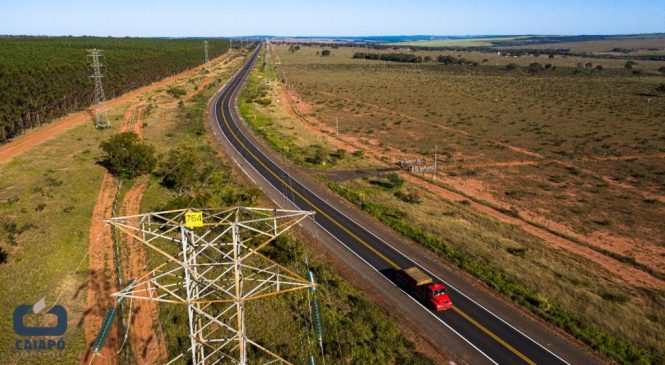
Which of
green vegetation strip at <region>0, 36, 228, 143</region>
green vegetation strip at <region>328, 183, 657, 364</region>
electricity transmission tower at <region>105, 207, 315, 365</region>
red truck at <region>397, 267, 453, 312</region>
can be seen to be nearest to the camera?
electricity transmission tower at <region>105, 207, 315, 365</region>

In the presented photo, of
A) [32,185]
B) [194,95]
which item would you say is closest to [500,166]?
[32,185]

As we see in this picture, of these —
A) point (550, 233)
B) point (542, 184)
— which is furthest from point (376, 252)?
point (542, 184)

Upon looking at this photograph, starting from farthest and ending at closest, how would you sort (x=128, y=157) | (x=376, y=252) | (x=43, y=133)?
(x=43, y=133) < (x=128, y=157) < (x=376, y=252)

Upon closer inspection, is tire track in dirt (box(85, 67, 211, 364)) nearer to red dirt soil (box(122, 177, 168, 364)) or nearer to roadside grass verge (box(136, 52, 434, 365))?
red dirt soil (box(122, 177, 168, 364))

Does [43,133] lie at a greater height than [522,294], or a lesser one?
greater

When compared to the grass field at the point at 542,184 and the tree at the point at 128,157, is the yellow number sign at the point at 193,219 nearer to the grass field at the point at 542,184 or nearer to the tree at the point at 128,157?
the grass field at the point at 542,184

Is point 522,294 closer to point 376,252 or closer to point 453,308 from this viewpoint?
point 453,308

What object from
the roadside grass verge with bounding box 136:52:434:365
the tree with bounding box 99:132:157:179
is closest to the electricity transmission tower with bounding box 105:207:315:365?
the roadside grass verge with bounding box 136:52:434:365
